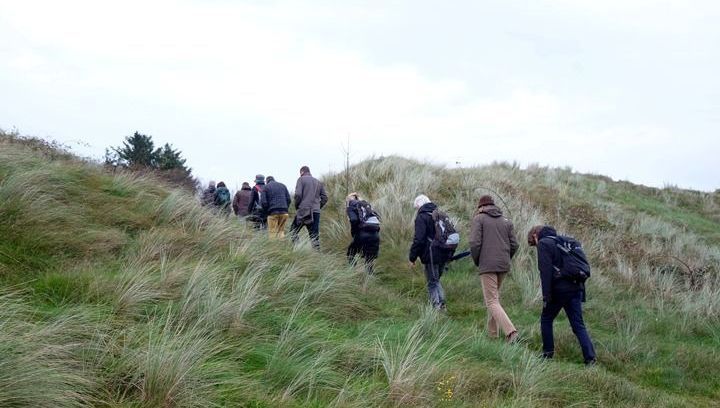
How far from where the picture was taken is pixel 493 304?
7938 mm

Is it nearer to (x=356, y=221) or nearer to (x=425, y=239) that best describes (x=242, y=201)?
(x=356, y=221)

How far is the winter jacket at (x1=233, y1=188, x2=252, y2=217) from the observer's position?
1433 cm

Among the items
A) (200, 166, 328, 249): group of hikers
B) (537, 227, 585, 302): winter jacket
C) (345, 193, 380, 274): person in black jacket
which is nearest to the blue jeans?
(345, 193, 380, 274): person in black jacket

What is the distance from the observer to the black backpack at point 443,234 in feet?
Result: 29.1

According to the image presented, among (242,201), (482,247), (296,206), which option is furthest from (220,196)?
(482,247)

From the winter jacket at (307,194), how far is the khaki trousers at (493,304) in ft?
13.3

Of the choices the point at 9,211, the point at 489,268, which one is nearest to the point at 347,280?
the point at 489,268

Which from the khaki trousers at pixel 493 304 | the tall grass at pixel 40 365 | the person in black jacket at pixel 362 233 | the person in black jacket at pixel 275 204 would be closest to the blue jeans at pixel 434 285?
the khaki trousers at pixel 493 304

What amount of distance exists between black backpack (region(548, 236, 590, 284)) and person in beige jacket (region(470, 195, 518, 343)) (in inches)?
34.8

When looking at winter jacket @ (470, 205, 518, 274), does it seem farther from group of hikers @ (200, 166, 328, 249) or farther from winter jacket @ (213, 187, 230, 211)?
winter jacket @ (213, 187, 230, 211)

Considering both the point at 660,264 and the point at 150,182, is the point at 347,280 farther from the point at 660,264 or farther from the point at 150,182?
the point at 660,264

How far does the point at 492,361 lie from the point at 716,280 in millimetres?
8600

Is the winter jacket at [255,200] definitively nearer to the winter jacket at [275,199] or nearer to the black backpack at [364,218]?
the winter jacket at [275,199]

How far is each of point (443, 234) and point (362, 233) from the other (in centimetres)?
168
